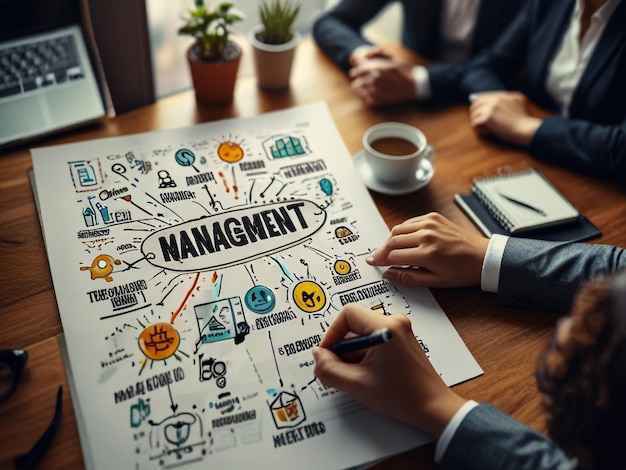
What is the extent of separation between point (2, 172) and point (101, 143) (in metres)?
0.17

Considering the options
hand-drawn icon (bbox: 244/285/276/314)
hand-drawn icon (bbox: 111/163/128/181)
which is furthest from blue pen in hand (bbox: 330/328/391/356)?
hand-drawn icon (bbox: 111/163/128/181)

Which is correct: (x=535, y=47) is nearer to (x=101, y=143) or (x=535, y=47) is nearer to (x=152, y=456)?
(x=101, y=143)

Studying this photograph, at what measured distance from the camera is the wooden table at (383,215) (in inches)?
26.6

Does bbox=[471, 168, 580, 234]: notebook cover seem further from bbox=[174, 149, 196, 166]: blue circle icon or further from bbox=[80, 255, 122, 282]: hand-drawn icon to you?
bbox=[80, 255, 122, 282]: hand-drawn icon

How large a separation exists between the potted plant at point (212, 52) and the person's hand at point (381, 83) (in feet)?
0.90

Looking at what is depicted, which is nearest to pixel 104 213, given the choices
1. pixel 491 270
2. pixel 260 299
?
pixel 260 299

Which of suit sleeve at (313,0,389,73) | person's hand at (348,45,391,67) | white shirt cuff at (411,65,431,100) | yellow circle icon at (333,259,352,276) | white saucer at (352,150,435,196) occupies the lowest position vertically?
yellow circle icon at (333,259,352,276)

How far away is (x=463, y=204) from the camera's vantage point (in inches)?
38.4

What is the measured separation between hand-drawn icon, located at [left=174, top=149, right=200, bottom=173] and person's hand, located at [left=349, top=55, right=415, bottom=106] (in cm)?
41

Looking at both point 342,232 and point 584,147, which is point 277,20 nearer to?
point 342,232

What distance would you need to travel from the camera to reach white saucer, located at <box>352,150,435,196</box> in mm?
980

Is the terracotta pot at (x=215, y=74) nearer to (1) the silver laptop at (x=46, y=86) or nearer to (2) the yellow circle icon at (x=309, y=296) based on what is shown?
(1) the silver laptop at (x=46, y=86)

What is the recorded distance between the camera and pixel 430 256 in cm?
83

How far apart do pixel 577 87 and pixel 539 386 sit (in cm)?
83
